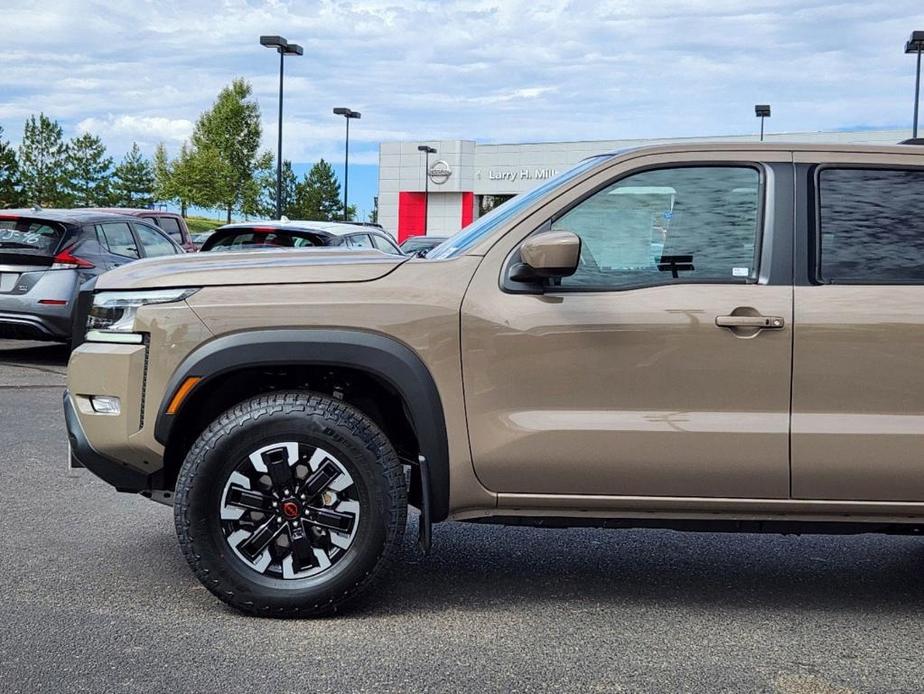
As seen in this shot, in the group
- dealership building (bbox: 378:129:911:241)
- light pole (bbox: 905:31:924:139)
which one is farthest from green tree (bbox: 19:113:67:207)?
light pole (bbox: 905:31:924:139)

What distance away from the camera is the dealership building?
218 ft

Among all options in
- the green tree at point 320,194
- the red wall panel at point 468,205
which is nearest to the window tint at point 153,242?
the red wall panel at point 468,205

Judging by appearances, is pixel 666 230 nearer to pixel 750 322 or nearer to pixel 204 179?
pixel 750 322

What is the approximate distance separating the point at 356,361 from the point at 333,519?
592 mm

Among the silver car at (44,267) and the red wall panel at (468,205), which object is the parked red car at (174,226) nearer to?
the silver car at (44,267)

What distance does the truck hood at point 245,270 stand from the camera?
4199 mm

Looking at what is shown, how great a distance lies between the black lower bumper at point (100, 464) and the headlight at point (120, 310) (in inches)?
12.7

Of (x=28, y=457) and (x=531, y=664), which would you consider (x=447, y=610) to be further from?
(x=28, y=457)

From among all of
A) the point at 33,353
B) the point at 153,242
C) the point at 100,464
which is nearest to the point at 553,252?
the point at 100,464

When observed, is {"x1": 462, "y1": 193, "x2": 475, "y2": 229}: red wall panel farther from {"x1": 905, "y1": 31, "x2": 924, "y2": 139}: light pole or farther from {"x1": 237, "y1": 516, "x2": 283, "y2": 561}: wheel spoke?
{"x1": 237, "y1": 516, "x2": 283, "y2": 561}: wheel spoke

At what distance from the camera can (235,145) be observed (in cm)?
7650

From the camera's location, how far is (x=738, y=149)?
4305 millimetres

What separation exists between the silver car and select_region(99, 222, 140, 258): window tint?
0.19 m

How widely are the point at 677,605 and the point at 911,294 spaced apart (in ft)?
4.94
